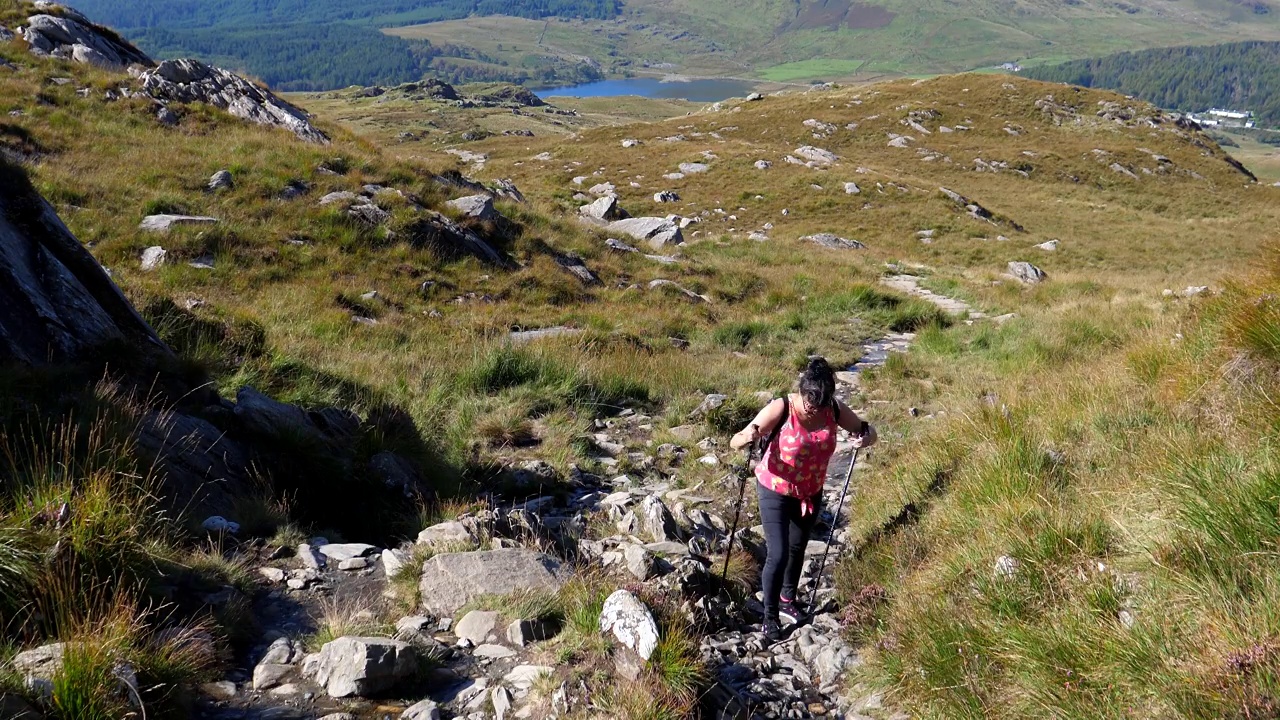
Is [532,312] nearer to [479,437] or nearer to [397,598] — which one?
[479,437]

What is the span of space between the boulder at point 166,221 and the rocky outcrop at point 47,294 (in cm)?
686

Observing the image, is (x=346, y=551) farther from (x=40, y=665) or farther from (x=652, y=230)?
(x=652, y=230)

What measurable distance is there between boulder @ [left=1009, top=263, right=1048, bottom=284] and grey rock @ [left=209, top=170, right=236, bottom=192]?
86.7 ft

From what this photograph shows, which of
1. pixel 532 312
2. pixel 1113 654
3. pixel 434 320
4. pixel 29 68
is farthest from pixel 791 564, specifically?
pixel 29 68

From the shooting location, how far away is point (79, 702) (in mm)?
2967

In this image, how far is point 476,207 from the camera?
18688 mm

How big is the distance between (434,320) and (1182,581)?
39.3ft

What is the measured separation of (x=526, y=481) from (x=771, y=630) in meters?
3.55

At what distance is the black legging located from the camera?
17.5 feet

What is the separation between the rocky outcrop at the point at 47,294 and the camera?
5.80 metres

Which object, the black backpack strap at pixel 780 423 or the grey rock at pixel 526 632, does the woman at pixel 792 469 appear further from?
the grey rock at pixel 526 632

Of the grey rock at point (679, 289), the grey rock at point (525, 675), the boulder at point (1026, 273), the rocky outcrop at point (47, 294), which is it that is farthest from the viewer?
the boulder at point (1026, 273)

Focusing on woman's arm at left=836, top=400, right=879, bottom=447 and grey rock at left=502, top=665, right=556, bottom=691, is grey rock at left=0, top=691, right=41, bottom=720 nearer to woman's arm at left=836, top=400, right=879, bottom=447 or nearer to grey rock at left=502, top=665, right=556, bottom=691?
grey rock at left=502, top=665, right=556, bottom=691

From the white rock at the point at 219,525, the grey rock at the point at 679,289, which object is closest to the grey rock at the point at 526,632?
the white rock at the point at 219,525
